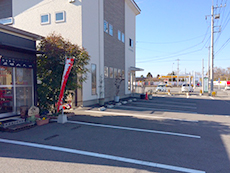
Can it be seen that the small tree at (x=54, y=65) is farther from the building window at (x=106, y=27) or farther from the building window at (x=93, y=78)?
the building window at (x=106, y=27)

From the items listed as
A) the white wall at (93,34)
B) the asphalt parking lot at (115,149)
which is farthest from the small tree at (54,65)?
the white wall at (93,34)

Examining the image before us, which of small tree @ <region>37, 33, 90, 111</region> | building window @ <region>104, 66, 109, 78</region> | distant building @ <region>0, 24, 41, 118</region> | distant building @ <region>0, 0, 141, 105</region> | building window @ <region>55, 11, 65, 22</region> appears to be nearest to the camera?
distant building @ <region>0, 24, 41, 118</region>

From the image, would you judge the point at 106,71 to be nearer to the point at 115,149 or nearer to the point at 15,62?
the point at 15,62

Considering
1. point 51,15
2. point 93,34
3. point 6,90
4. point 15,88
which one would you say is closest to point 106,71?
point 93,34

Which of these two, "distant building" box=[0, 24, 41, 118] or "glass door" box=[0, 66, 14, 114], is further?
"glass door" box=[0, 66, 14, 114]

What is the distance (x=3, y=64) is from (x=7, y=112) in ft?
7.37

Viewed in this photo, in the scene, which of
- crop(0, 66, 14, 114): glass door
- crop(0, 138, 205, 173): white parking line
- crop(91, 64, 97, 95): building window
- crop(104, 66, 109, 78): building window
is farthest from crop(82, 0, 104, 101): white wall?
crop(0, 138, 205, 173): white parking line

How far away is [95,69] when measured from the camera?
1402 centimetres

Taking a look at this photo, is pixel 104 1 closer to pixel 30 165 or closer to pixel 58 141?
pixel 58 141

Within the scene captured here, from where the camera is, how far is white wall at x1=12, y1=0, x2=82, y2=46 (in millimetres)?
12406

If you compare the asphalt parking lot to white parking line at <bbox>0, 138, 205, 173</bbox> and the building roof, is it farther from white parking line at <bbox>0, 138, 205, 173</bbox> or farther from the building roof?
the building roof

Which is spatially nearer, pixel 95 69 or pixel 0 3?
pixel 95 69

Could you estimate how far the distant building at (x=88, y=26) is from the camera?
41.1 feet

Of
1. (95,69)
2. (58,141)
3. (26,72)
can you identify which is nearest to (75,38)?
(95,69)
